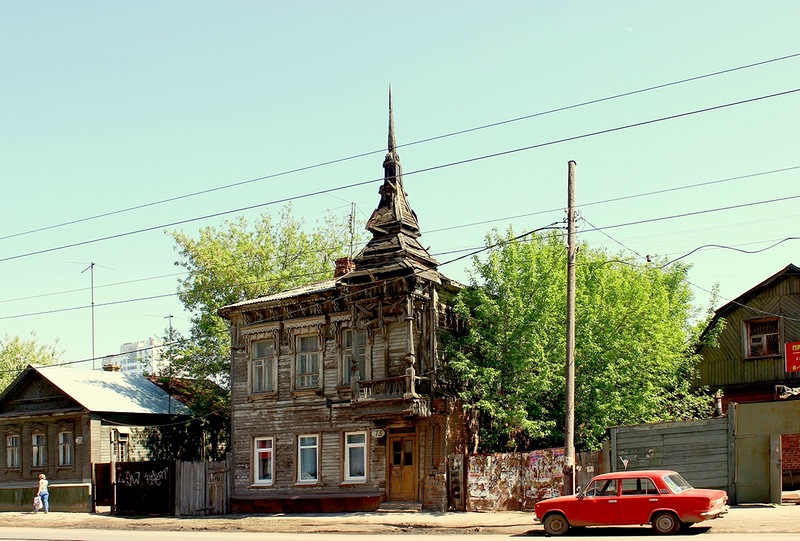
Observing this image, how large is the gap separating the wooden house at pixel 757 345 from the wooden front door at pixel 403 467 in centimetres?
1119

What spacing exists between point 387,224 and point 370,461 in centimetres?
828

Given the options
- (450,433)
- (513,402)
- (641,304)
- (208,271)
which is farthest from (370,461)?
(208,271)

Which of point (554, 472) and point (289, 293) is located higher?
point (289, 293)

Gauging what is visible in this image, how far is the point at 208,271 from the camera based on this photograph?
46.3m

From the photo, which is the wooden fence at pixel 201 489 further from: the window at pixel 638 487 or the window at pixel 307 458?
the window at pixel 638 487

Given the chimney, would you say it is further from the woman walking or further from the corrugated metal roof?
the woman walking

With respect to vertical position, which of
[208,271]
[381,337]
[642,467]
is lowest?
[642,467]

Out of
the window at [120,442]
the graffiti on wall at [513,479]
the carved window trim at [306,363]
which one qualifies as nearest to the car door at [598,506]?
the graffiti on wall at [513,479]

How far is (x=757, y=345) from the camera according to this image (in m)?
33.5

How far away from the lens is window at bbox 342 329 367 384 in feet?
105

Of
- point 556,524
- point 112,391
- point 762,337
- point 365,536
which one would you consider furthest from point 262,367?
point 762,337

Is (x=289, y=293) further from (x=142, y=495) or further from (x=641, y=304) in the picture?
(x=641, y=304)

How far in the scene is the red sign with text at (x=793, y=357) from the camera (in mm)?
31703

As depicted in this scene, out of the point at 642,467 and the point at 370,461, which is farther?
the point at 370,461
